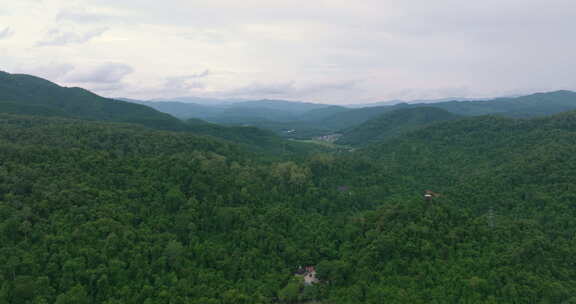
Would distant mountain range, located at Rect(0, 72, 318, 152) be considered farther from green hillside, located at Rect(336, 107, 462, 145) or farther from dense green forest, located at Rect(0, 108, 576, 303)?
dense green forest, located at Rect(0, 108, 576, 303)

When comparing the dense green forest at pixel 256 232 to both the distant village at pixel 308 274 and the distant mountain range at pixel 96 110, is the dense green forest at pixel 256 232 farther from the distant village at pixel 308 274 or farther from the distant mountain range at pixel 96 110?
the distant mountain range at pixel 96 110

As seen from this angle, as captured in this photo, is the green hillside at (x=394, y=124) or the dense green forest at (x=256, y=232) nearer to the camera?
the dense green forest at (x=256, y=232)

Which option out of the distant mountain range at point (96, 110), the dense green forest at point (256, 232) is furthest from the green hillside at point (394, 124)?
the dense green forest at point (256, 232)

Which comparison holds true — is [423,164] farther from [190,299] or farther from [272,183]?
[190,299]

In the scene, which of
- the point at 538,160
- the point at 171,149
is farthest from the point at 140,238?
the point at 538,160

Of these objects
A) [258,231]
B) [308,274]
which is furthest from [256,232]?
[308,274]

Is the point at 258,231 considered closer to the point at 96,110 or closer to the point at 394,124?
the point at 96,110

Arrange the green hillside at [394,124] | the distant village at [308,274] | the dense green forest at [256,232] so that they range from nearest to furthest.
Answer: the dense green forest at [256,232], the distant village at [308,274], the green hillside at [394,124]

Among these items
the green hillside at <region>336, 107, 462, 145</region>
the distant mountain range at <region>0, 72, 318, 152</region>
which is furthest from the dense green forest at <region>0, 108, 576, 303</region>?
the green hillside at <region>336, 107, 462, 145</region>
